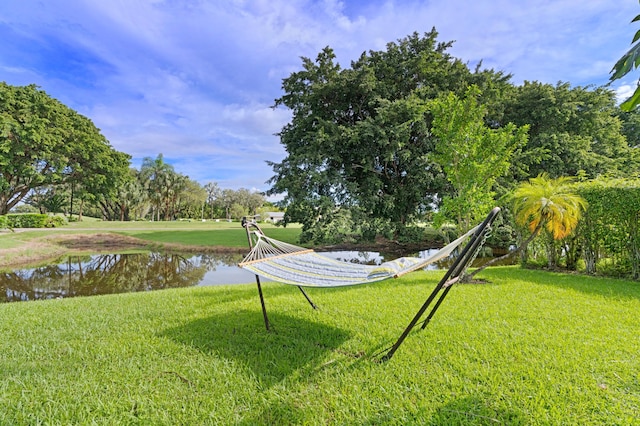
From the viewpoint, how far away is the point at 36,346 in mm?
2350

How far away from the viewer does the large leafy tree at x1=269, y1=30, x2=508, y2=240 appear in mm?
11070

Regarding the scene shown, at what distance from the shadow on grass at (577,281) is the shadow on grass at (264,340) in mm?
3475

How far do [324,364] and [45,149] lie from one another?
61.8 feet

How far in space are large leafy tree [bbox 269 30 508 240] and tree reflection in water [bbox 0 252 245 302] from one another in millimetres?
4069

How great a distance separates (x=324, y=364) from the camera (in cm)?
201

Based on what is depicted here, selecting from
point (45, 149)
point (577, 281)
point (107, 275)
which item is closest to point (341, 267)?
point (577, 281)

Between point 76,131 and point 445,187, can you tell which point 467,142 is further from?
point 76,131

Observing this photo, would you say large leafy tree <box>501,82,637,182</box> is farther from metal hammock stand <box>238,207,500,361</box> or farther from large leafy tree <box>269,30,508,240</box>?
metal hammock stand <box>238,207,500,361</box>

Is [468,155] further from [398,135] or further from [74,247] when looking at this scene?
[74,247]

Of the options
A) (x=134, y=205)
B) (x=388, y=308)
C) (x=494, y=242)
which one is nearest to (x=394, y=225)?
(x=494, y=242)

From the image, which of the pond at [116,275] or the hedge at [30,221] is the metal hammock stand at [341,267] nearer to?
the pond at [116,275]

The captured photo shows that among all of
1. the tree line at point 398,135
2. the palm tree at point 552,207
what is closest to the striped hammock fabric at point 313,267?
the palm tree at point 552,207

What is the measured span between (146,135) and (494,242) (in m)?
23.8

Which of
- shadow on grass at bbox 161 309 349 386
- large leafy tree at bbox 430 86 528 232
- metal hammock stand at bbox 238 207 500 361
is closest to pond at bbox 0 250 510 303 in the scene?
large leafy tree at bbox 430 86 528 232
